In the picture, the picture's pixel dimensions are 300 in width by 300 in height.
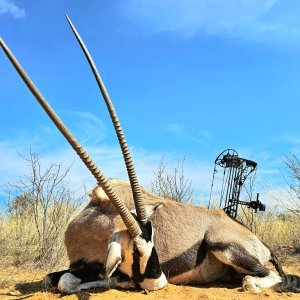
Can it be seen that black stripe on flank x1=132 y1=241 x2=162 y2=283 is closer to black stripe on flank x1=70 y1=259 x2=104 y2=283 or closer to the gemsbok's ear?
the gemsbok's ear

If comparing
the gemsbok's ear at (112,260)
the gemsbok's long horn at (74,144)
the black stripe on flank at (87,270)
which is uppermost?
the gemsbok's long horn at (74,144)

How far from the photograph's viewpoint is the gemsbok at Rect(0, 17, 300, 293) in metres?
5.49

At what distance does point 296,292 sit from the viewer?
6492 millimetres

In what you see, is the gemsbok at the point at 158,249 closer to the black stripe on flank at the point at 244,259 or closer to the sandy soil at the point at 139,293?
the black stripe on flank at the point at 244,259

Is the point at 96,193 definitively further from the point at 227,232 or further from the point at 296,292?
the point at 296,292

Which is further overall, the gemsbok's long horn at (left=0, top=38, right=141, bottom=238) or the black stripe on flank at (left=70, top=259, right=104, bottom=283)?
the black stripe on flank at (left=70, top=259, right=104, bottom=283)

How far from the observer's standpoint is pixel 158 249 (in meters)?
6.65

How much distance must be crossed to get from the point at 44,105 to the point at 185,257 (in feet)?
10.7

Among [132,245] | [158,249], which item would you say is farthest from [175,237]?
[132,245]

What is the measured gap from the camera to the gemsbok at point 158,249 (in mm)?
5488

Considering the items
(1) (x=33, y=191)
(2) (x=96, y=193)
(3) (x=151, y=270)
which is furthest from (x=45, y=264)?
(3) (x=151, y=270)

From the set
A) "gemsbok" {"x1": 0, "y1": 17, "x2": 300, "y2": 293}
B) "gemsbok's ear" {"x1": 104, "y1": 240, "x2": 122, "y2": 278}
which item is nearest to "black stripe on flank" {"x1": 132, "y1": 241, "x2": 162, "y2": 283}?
"gemsbok" {"x1": 0, "y1": 17, "x2": 300, "y2": 293}

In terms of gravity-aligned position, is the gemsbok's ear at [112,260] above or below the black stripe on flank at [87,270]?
above

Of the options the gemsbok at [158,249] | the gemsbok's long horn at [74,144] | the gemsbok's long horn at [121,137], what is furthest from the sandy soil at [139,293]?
the gemsbok's long horn at [121,137]
